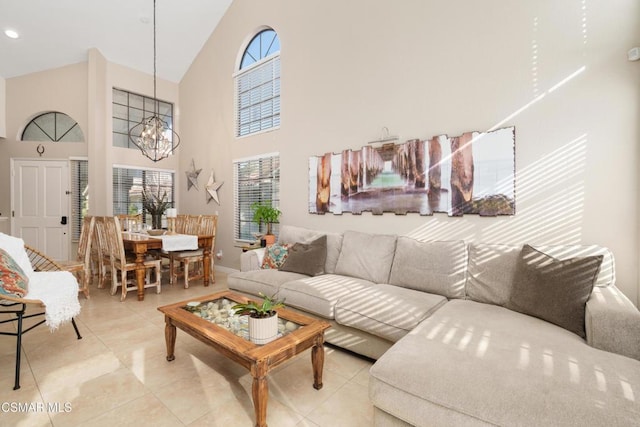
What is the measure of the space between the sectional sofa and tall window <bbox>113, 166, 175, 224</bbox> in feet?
12.4

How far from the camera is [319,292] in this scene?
2.57m

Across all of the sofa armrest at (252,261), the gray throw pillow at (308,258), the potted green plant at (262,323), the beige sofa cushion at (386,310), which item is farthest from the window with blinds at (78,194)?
the beige sofa cushion at (386,310)

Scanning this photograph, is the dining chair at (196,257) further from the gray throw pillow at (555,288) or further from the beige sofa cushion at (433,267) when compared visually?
the gray throw pillow at (555,288)

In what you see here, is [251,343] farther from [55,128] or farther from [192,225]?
[55,128]

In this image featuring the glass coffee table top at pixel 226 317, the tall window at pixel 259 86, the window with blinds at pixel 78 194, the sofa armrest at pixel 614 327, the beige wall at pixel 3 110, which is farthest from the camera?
the window with blinds at pixel 78 194

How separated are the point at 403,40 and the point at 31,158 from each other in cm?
664

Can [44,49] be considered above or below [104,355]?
above

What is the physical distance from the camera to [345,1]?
12.0 ft

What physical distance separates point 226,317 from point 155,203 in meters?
4.79

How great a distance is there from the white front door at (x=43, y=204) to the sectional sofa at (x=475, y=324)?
15.1ft

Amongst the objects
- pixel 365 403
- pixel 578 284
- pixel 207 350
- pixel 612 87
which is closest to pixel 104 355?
pixel 207 350

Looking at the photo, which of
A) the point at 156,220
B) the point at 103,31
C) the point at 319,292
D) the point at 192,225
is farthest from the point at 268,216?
the point at 103,31

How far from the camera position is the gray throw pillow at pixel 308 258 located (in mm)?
3209

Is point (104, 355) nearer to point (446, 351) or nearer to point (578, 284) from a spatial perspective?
point (446, 351)
